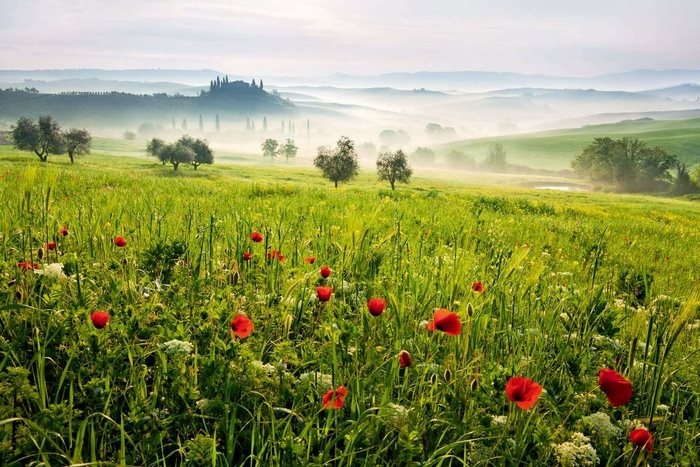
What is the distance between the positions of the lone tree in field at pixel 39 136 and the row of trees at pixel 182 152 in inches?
691

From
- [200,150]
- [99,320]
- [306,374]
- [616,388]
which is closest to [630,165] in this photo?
[200,150]

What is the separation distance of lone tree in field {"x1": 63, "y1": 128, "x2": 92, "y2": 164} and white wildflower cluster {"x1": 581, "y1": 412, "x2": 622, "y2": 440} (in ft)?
325

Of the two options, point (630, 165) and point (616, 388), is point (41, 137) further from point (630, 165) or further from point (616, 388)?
point (630, 165)

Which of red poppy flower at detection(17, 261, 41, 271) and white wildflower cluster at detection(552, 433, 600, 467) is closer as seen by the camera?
white wildflower cluster at detection(552, 433, 600, 467)

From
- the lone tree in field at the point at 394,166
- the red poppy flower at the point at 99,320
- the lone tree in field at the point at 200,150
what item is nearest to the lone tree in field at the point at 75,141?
A: the lone tree in field at the point at 200,150

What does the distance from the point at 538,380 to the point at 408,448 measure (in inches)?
46.8

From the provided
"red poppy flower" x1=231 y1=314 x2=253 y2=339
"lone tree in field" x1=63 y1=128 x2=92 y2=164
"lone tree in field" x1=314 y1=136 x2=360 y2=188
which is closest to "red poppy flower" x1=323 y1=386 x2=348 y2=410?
"red poppy flower" x1=231 y1=314 x2=253 y2=339

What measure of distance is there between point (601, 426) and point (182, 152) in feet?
297

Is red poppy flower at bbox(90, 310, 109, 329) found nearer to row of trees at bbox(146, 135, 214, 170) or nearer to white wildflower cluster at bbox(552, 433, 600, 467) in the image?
white wildflower cluster at bbox(552, 433, 600, 467)

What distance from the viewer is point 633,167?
123 meters

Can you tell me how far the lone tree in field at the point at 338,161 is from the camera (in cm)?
6438

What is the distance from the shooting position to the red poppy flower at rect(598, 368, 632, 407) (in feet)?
5.48

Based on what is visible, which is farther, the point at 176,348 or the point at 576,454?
the point at 176,348

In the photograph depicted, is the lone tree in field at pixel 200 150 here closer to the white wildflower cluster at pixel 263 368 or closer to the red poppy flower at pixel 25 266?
the red poppy flower at pixel 25 266
